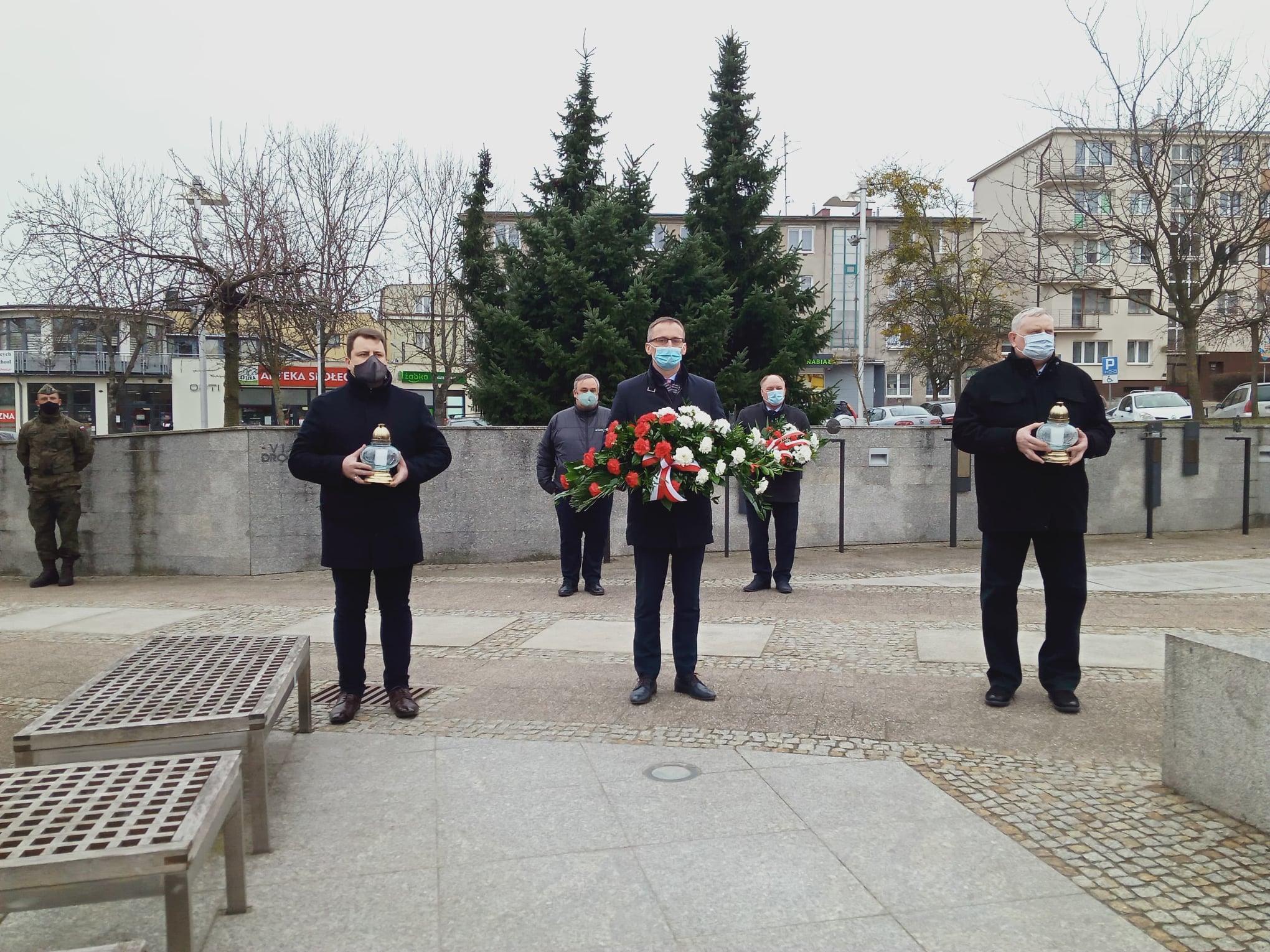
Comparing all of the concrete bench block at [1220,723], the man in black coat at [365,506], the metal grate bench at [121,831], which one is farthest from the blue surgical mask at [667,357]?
the metal grate bench at [121,831]

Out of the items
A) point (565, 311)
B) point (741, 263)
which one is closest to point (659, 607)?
point (565, 311)

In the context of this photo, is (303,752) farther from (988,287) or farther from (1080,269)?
(988,287)

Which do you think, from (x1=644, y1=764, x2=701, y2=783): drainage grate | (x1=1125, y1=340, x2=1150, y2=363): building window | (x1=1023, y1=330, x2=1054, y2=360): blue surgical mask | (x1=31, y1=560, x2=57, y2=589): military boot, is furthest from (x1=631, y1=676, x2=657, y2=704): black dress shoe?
(x1=1125, y1=340, x2=1150, y2=363): building window

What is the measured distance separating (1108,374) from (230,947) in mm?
34715

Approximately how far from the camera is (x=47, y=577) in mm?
10773

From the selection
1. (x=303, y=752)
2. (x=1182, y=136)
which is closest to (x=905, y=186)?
(x=1182, y=136)

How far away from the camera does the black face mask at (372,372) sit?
4957 mm

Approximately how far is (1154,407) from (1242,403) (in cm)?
382

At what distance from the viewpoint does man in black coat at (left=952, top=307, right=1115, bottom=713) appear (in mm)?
4918

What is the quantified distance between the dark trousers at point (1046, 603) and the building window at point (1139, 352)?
63.8 metres

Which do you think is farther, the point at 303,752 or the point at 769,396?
the point at 769,396

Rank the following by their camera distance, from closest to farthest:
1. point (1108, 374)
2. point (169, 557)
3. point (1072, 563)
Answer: point (1072, 563) → point (169, 557) → point (1108, 374)

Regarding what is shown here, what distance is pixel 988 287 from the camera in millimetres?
34656

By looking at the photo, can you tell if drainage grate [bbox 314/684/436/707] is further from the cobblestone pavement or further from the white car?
the white car
